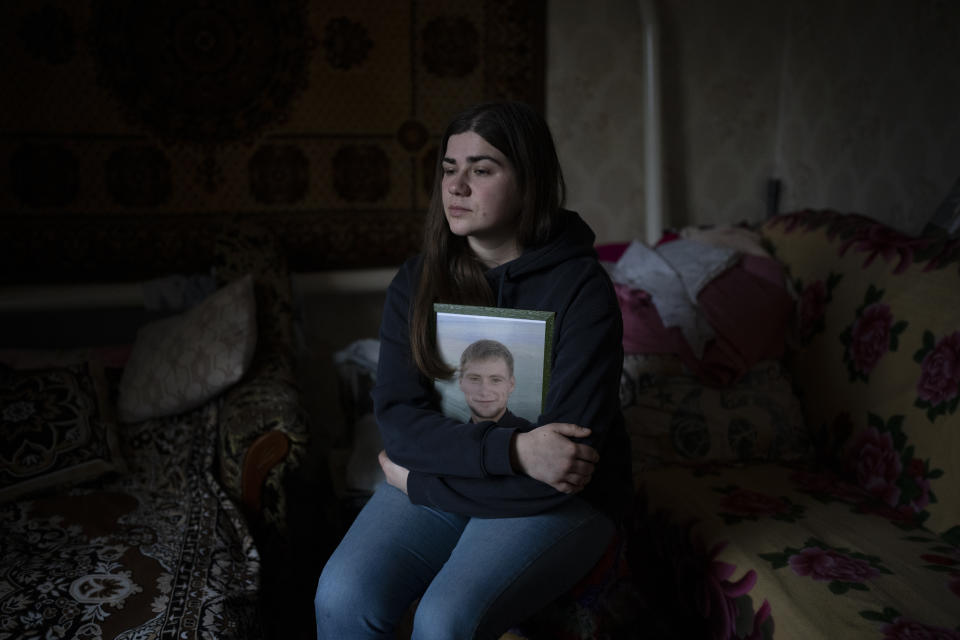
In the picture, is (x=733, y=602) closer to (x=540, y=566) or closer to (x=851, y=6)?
(x=540, y=566)

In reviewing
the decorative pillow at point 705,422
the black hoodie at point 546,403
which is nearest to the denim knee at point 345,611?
the black hoodie at point 546,403

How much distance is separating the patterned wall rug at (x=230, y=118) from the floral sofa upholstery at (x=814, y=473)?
42.3 inches

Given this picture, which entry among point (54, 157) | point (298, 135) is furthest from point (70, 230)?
point (298, 135)

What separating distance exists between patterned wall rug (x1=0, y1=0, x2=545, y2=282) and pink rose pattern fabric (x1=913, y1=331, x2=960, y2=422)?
1440 millimetres

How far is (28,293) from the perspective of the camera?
2.10 m

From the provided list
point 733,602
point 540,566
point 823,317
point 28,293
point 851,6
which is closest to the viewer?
point 540,566

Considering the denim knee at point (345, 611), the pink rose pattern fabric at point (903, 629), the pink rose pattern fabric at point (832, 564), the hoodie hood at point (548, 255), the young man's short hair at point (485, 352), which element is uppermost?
the hoodie hood at point (548, 255)

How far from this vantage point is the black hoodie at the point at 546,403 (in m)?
1.13

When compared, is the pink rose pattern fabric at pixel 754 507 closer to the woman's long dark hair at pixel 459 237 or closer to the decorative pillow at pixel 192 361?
the woman's long dark hair at pixel 459 237

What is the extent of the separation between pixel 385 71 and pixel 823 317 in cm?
152

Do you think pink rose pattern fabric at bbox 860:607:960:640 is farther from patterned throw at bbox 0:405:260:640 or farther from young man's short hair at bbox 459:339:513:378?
patterned throw at bbox 0:405:260:640

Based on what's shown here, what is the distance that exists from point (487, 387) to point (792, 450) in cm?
101

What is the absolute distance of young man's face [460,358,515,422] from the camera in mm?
1208

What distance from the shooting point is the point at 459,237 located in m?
1.35
